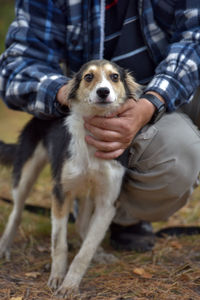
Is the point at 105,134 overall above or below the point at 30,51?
below

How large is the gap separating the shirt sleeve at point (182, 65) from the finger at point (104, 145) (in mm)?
426

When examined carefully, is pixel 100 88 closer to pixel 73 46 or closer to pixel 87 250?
pixel 73 46

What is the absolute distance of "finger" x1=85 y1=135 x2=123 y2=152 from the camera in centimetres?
230

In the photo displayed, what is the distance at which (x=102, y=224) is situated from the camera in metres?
2.44

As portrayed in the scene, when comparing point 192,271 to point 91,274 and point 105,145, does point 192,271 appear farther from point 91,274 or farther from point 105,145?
point 105,145

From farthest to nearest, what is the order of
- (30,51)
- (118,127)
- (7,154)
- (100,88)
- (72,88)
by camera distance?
(7,154) → (30,51) → (72,88) → (118,127) → (100,88)

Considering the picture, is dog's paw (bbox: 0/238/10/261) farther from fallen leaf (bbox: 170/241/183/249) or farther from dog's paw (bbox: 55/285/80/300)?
fallen leaf (bbox: 170/241/183/249)

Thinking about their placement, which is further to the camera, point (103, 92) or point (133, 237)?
point (133, 237)

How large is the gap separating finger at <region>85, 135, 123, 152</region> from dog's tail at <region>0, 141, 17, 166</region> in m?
1.10

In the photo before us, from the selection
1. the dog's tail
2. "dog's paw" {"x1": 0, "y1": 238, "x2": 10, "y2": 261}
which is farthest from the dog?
the dog's tail

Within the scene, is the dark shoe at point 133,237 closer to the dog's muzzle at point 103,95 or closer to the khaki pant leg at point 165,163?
the khaki pant leg at point 165,163

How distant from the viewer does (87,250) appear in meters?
2.35

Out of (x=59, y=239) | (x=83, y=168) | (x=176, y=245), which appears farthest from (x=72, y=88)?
(x=176, y=245)

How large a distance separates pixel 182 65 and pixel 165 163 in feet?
2.07
